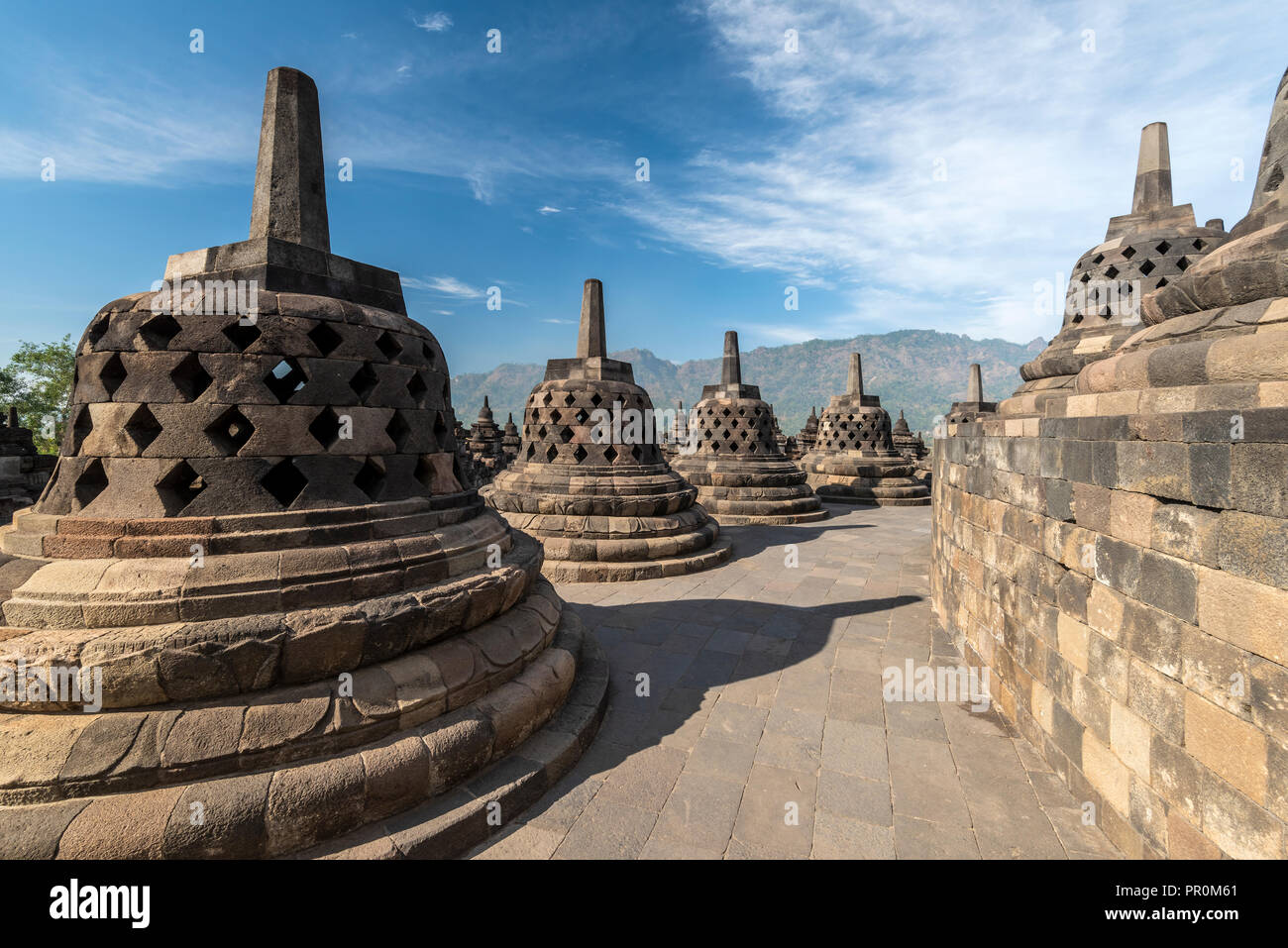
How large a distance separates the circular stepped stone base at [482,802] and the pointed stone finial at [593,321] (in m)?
6.28

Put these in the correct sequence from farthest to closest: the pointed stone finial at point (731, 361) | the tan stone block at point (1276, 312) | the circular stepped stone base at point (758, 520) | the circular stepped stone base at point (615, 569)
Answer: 1. the pointed stone finial at point (731, 361)
2. the circular stepped stone base at point (758, 520)
3. the circular stepped stone base at point (615, 569)
4. the tan stone block at point (1276, 312)

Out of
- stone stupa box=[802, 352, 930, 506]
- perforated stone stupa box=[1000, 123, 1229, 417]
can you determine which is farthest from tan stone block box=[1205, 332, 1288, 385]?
stone stupa box=[802, 352, 930, 506]

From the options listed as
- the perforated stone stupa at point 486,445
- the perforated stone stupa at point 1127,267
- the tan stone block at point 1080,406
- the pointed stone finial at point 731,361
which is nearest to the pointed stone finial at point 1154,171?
the perforated stone stupa at point 1127,267

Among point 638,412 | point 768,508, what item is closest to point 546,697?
point 638,412

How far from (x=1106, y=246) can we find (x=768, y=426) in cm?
759

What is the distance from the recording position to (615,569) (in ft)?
24.4

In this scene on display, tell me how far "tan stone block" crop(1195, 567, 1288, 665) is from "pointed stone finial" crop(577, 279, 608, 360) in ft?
25.4

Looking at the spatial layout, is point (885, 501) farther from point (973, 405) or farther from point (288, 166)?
point (288, 166)

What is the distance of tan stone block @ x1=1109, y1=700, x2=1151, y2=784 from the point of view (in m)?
2.47

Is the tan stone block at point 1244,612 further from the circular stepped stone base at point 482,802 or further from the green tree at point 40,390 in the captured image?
the green tree at point 40,390

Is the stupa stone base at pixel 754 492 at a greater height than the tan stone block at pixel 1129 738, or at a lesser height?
greater

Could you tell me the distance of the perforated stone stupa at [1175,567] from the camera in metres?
1.97

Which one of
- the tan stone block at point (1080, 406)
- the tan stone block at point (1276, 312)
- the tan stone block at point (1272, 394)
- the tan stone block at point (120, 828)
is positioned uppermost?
the tan stone block at point (1276, 312)

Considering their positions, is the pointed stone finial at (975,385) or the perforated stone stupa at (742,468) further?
the pointed stone finial at (975,385)
